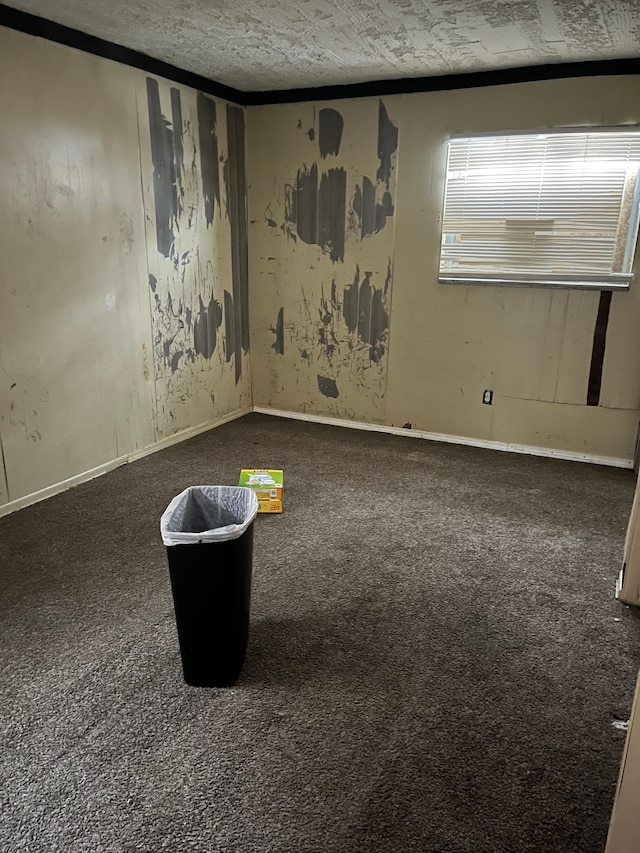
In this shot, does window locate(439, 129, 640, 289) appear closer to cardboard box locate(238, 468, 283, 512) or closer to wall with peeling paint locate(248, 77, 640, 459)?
wall with peeling paint locate(248, 77, 640, 459)

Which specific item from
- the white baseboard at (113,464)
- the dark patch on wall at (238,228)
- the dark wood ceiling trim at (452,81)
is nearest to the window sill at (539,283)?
the dark wood ceiling trim at (452,81)

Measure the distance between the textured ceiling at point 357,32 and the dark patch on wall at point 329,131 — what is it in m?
0.41

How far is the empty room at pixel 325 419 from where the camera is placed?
1725mm

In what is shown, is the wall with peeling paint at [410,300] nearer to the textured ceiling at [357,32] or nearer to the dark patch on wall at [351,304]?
the dark patch on wall at [351,304]

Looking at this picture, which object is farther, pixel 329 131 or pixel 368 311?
pixel 368 311

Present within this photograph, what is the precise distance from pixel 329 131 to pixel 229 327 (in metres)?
1.59

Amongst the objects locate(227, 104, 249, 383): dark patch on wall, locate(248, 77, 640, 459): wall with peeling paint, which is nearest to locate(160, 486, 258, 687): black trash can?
locate(248, 77, 640, 459): wall with peeling paint

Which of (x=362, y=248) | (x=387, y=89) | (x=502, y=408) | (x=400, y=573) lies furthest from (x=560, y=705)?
(x=387, y=89)

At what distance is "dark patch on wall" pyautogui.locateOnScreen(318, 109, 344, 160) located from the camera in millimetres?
4367

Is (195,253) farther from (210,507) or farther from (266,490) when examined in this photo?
(210,507)

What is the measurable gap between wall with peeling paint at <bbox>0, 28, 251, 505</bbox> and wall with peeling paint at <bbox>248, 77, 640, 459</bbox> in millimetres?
425

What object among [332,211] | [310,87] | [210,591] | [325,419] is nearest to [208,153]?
[310,87]

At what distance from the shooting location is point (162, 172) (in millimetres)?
3938

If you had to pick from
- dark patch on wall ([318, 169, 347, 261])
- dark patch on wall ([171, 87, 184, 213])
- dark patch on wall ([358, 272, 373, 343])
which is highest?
dark patch on wall ([171, 87, 184, 213])
